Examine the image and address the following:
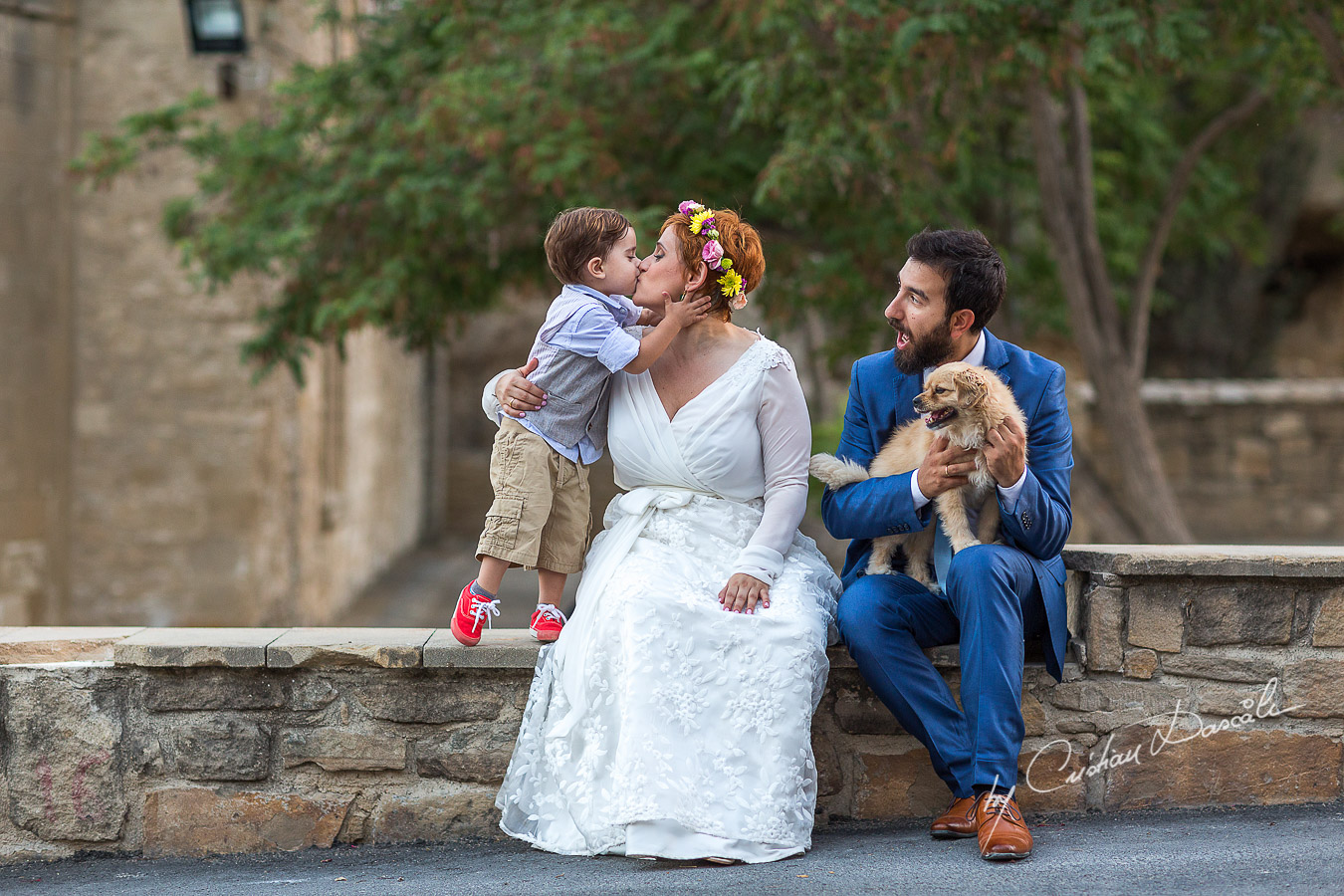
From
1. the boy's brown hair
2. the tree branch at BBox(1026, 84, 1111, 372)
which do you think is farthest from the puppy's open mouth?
the tree branch at BBox(1026, 84, 1111, 372)

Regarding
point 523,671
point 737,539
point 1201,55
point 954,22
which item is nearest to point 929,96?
point 954,22

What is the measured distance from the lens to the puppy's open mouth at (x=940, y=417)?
277 centimetres

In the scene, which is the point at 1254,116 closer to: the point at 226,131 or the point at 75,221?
the point at 226,131

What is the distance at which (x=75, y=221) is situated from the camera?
8898 millimetres

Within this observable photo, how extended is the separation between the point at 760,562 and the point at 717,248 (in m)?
0.84

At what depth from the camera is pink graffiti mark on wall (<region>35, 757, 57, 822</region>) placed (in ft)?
9.82

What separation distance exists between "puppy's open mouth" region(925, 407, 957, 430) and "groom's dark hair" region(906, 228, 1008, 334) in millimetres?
320

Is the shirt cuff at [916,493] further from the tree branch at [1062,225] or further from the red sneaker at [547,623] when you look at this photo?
the tree branch at [1062,225]

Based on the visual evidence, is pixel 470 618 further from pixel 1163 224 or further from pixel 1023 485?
pixel 1163 224

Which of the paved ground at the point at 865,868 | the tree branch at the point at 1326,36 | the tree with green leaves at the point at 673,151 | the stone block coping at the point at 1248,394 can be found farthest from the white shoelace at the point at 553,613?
the stone block coping at the point at 1248,394

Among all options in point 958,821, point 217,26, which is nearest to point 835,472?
point 958,821

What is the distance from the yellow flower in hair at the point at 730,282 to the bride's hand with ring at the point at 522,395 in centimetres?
56

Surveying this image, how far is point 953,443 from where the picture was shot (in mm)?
2811

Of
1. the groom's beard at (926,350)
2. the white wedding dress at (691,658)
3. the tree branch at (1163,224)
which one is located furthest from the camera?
the tree branch at (1163,224)
